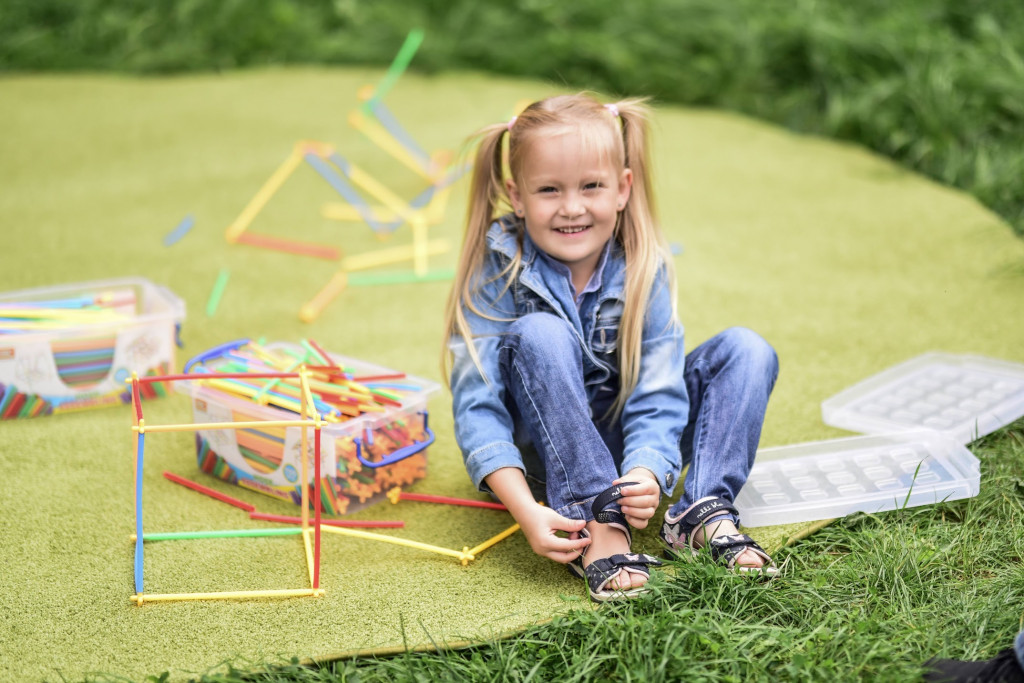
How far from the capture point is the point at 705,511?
5.96 feet

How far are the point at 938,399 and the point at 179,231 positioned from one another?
247 cm

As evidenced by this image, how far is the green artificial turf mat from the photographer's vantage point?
1722 mm

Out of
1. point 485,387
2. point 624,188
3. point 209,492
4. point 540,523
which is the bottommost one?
point 209,492

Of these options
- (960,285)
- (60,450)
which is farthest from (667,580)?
(960,285)

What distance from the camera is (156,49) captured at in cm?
551

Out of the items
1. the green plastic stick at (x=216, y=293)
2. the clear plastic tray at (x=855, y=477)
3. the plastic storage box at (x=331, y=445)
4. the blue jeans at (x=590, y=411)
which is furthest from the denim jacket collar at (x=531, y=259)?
the green plastic stick at (x=216, y=293)

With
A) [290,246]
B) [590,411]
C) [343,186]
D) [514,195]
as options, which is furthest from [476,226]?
[343,186]

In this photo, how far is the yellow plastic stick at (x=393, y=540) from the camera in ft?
6.13

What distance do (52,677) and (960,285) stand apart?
8.30 feet

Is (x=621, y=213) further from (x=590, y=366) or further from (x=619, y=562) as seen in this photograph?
(x=619, y=562)

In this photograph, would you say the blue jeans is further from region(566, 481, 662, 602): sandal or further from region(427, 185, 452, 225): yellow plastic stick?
Answer: region(427, 185, 452, 225): yellow plastic stick

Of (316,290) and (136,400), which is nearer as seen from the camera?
(136,400)

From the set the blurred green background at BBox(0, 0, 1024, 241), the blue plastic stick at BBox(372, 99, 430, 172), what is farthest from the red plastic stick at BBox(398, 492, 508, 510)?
the blurred green background at BBox(0, 0, 1024, 241)

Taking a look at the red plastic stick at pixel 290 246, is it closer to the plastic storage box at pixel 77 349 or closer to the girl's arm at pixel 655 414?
the plastic storage box at pixel 77 349
